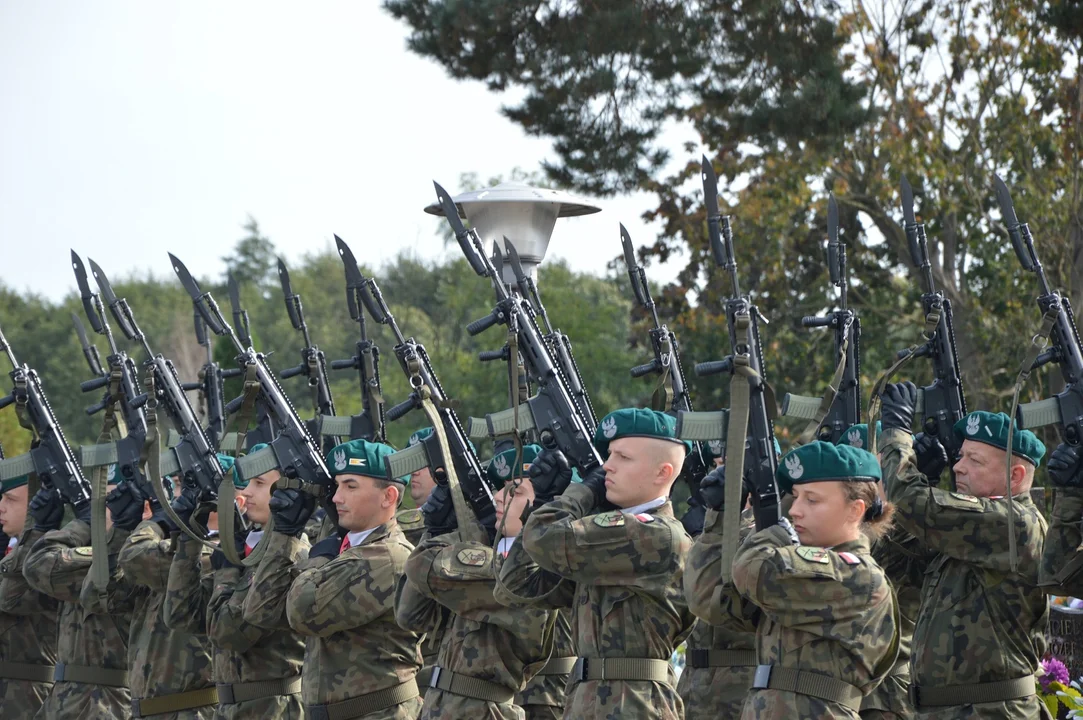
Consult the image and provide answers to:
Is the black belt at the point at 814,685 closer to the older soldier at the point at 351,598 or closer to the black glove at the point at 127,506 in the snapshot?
the older soldier at the point at 351,598

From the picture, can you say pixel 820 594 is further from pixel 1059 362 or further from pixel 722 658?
pixel 1059 362

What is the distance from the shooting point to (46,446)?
31.4ft

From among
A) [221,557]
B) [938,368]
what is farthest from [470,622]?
[938,368]

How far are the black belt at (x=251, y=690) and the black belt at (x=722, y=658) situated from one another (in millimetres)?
2047

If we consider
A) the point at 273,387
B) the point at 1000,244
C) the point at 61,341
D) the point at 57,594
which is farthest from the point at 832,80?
the point at 61,341

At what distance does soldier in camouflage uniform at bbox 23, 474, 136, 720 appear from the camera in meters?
8.63

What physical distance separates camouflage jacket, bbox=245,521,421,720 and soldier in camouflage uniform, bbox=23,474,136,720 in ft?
6.92

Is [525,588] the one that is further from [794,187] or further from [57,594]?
[794,187]

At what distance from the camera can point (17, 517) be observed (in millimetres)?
9828

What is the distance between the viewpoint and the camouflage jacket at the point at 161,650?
26.3ft

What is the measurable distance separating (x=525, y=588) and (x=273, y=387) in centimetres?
257

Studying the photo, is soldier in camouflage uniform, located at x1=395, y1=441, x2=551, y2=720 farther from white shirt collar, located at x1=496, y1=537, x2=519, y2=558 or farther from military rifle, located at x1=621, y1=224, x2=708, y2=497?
military rifle, located at x1=621, y1=224, x2=708, y2=497

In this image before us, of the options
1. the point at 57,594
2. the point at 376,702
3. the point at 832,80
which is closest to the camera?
the point at 376,702

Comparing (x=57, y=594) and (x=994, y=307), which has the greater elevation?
(x=994, y=307)
